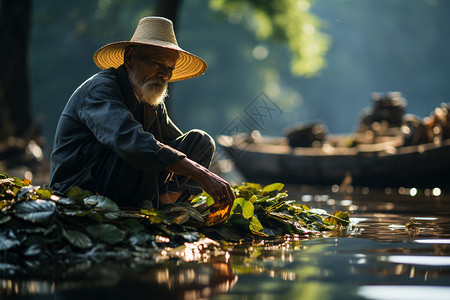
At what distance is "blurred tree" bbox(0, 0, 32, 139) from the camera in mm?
13023

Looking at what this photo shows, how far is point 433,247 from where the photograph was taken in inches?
134

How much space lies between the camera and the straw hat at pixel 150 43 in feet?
12.6

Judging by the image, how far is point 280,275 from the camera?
262 cm

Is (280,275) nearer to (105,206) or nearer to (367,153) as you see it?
(105,206)

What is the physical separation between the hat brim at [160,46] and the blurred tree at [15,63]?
9.17 meters

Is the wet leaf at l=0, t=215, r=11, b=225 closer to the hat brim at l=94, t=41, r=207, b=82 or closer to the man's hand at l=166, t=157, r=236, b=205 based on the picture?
the man's hand at l=166, t=157, r=236, b=205

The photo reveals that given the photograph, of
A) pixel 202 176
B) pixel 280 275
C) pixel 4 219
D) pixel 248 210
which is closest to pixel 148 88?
pixel 202 176

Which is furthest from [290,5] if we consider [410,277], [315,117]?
[315,117]

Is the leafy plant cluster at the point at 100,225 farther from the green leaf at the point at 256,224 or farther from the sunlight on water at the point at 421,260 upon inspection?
the sunlight on water at the point at 421,260

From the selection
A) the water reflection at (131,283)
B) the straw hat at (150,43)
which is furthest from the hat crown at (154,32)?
the water reflection at (131,283)

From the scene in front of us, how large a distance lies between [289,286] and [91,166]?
5.39 ft

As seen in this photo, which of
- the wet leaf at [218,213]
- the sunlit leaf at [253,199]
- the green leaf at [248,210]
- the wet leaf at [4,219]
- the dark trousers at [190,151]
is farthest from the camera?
the sunlit leaf at [253,199]

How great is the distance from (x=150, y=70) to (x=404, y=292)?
2095mm

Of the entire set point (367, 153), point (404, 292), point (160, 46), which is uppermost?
point (367, 153)
